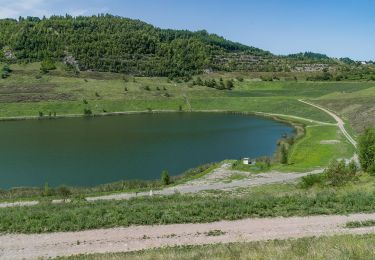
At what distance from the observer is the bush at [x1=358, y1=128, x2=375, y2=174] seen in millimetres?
40219

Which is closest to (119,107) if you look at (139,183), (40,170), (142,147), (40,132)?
(40,132)

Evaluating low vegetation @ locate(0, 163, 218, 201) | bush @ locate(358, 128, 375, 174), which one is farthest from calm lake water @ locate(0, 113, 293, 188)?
bush @ locate(358, 128, 375, 174)

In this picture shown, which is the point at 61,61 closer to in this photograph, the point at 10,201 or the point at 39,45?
the point at 39,45

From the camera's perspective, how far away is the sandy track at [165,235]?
18.6 metres

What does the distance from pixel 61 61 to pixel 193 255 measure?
181 meters

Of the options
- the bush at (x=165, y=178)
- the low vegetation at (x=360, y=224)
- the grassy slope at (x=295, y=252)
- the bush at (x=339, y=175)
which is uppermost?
the grassy slope at (x=295, y=252)

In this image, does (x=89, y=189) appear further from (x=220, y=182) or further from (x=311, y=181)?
(x=311, y=181)

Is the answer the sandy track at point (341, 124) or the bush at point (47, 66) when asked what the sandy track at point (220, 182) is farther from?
the bush at point (47, 66)

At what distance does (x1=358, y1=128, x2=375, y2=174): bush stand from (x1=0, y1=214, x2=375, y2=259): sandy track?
68.5 ft

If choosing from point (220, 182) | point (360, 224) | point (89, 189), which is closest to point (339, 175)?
point (220, 182)

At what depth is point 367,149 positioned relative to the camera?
40719 millimetres

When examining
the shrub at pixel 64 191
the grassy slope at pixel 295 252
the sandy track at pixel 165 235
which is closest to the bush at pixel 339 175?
the sandy track at pixel 165 235

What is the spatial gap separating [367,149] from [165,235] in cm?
2786

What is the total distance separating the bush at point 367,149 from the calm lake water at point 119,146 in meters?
23.2
